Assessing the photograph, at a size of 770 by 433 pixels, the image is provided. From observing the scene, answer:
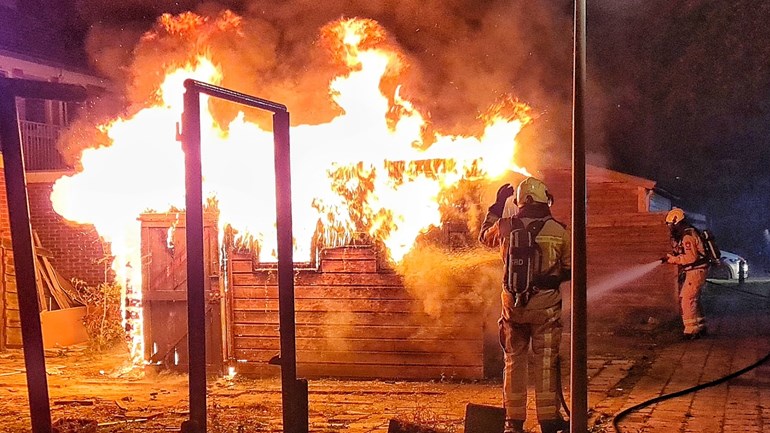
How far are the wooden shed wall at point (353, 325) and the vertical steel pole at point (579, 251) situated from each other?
12.4 ft

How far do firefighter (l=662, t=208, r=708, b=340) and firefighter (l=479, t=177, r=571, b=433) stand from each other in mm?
6582

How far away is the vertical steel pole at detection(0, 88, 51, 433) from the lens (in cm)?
422

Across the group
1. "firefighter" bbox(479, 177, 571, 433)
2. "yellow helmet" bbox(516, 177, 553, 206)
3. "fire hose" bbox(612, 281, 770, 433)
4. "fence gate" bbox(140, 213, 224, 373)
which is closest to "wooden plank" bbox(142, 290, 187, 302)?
"fence gate" bbox(140, 213, 224, 373)

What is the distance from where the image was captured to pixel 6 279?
43.4 ft

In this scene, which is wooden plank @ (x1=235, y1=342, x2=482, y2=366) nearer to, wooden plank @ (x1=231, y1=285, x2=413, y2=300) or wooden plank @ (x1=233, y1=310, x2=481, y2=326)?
wooden plank @ (x1=233, y1=310, x2=481, y2=326)

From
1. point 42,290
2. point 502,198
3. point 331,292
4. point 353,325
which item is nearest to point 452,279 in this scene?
point 353,325

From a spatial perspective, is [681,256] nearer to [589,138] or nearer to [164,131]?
[164,131]

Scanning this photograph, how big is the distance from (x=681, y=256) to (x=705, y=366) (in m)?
3.01

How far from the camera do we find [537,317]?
6906 mm

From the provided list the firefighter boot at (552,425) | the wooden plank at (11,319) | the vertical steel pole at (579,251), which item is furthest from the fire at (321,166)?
A: the vertical steel pole at (579,251)

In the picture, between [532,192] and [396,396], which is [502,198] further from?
[396,396]

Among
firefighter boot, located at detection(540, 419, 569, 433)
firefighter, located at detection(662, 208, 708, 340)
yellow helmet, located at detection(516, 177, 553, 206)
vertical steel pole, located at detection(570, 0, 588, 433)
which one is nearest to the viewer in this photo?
vertical steel pole, located at detection(570, 0, 588, 433)

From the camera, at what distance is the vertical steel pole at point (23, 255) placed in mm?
4223

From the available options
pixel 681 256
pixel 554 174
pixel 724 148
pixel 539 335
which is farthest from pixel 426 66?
pixel 724 148
